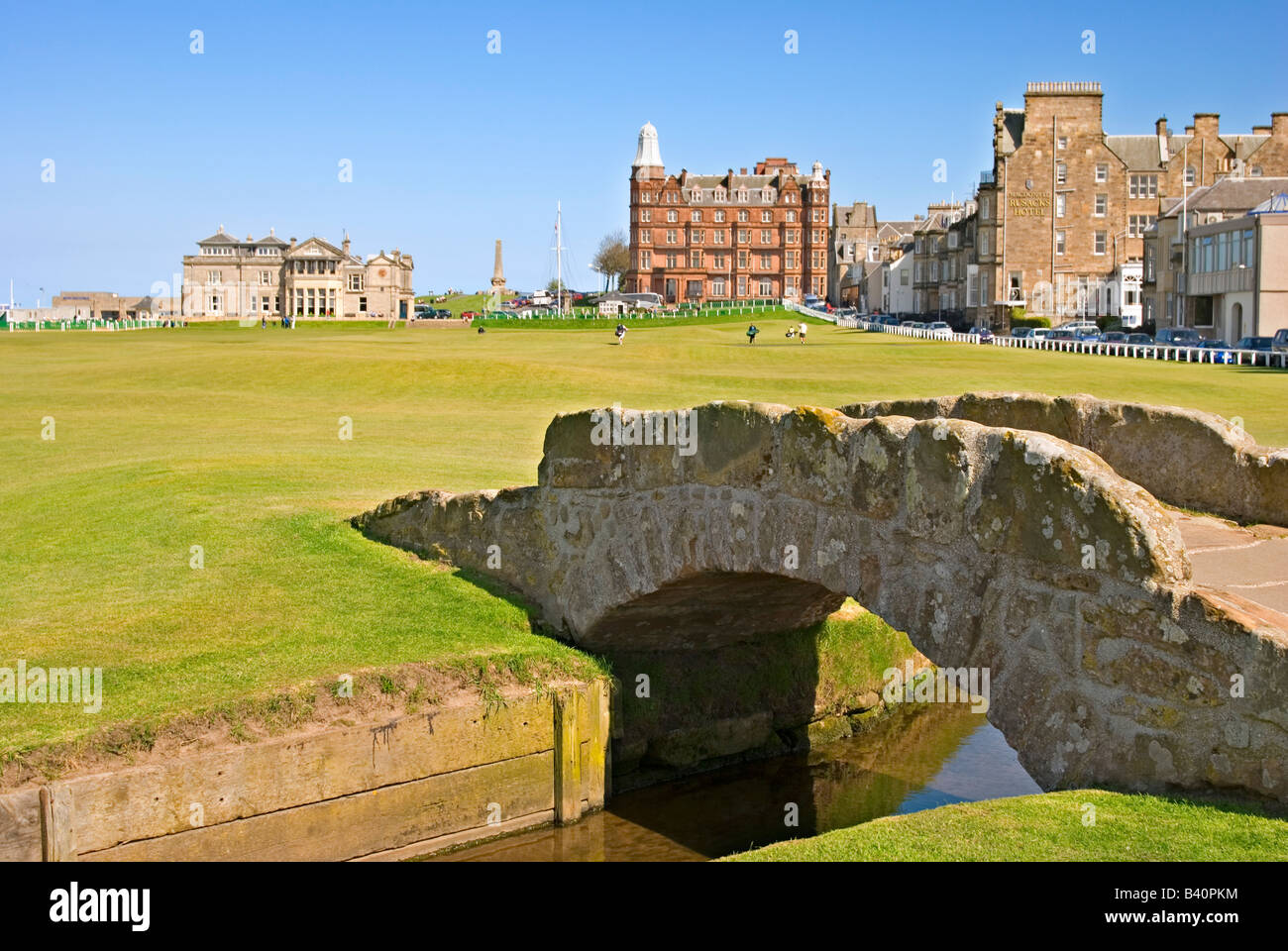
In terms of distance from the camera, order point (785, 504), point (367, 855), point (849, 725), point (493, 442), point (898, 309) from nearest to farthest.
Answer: point (785, 504) < point (367, 855) < point (849, 725) < point (493, 442) < point (898, 309)

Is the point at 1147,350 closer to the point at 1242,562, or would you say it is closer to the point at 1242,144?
the point at 1242,144

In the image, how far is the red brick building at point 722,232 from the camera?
158875 mm

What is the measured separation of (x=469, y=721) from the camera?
40.6 feet

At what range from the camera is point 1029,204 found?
3625 inches

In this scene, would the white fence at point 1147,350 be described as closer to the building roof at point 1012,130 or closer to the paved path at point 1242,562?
the building roof at point 1012,130

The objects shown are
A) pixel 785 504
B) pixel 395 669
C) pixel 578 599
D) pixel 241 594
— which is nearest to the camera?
pixel 785 504

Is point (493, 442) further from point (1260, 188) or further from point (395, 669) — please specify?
point (1260, 188)

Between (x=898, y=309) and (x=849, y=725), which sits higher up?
(x=898, y=309)

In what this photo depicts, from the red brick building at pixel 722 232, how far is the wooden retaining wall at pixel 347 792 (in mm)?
148066

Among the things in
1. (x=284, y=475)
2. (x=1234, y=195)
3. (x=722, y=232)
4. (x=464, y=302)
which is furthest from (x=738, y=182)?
(x=284, y=475)

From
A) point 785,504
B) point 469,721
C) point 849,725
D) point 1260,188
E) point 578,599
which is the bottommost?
point 849,725

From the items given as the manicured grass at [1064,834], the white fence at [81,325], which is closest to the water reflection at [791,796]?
the manicured grass at [1064,834]

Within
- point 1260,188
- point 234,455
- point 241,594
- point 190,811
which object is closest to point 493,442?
point 234,455

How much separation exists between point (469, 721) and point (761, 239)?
504 ft
